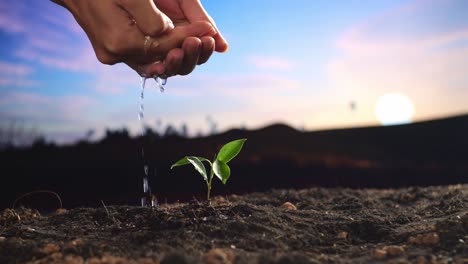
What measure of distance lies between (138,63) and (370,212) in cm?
104

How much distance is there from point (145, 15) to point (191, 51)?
18 cm

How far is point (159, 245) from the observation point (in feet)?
4.36

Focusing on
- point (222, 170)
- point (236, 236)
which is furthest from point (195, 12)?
point (236, 236)

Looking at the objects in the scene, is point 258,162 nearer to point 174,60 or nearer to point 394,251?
point 174,60

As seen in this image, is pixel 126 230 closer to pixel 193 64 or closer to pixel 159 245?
pixel 159 245

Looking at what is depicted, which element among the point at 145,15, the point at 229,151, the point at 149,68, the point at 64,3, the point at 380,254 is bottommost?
the point at 380,254

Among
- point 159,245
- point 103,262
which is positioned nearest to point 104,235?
point 159,245

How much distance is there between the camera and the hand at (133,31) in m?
1.53

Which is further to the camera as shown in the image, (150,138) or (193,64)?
(150,138)

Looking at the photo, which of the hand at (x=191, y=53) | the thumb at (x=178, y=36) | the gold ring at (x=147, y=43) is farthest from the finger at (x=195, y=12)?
the gold ring at (x=147, y=43)

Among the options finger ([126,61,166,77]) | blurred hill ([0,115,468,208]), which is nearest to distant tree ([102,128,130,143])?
blurred hill ([0,115,468,208])

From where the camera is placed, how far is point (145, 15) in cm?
151

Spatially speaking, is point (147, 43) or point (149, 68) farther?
point (149, 68)

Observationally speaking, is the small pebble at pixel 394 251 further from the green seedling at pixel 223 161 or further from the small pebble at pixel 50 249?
the small pebble at pixel 50 249
